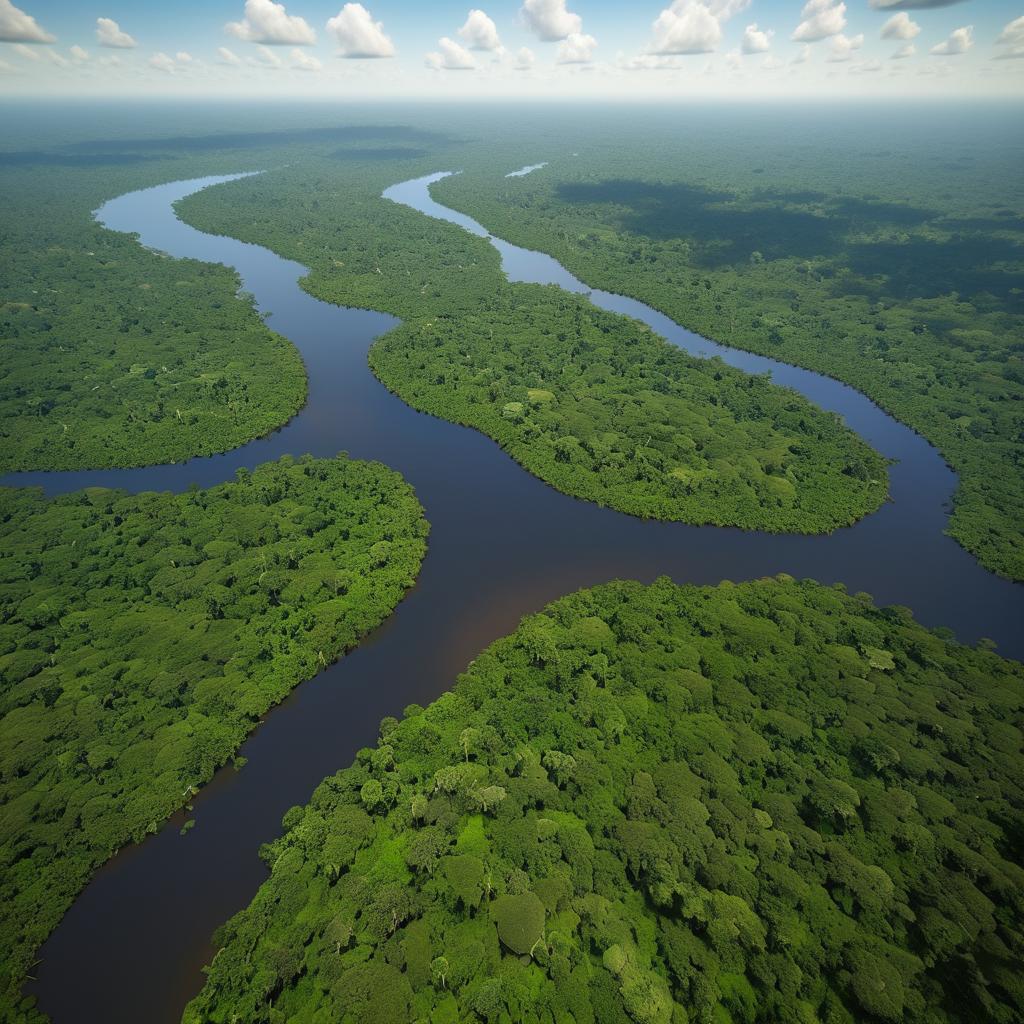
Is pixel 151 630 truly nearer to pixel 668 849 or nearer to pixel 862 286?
pixel 668 849

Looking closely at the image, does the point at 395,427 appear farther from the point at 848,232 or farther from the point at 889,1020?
the point at 848,232

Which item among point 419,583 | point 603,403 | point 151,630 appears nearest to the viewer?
point 151,630

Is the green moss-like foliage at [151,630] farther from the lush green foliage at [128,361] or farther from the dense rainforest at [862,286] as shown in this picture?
the dense rainforest at [862,286]

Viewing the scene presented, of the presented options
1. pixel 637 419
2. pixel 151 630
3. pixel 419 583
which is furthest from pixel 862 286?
pixel 151 630

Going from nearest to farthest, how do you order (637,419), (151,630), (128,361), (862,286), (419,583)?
(151,630)
(419,583)
(637,419)
(128,361)
(862,286)

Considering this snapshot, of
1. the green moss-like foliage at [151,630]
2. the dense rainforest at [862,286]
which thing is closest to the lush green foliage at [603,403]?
the dense rainforest at [862,286]
